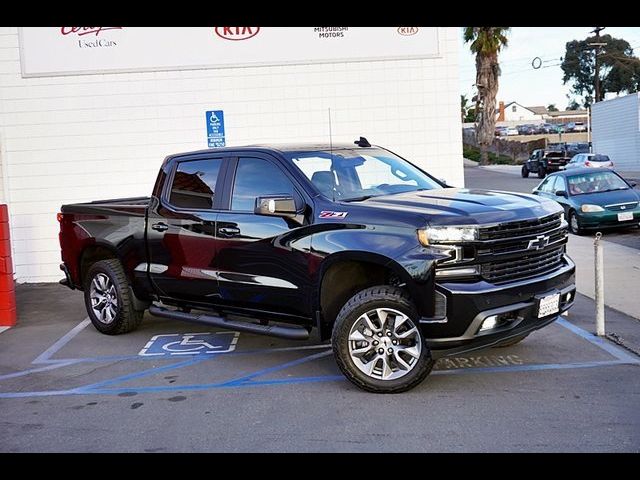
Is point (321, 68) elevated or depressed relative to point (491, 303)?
elevated

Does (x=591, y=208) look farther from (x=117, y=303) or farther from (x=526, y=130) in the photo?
(x=526, y=130)

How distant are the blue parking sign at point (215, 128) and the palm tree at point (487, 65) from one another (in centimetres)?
3334

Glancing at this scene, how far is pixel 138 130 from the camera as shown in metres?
12.0

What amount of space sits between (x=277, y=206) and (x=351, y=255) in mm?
793

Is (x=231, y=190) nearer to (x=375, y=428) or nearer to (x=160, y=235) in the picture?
(x=160, y=235)

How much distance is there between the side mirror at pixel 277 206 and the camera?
5852 millimetres

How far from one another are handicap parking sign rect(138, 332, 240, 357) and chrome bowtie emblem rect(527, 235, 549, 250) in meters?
3.26

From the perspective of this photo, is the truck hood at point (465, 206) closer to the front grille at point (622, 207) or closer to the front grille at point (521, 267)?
the front grille at point (521, 267)

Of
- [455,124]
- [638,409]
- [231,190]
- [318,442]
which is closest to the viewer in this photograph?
[318,442]

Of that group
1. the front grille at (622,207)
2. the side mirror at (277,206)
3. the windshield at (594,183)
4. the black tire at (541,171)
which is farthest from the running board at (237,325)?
the black tire at (541,171)

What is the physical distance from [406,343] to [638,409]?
1.69 m
